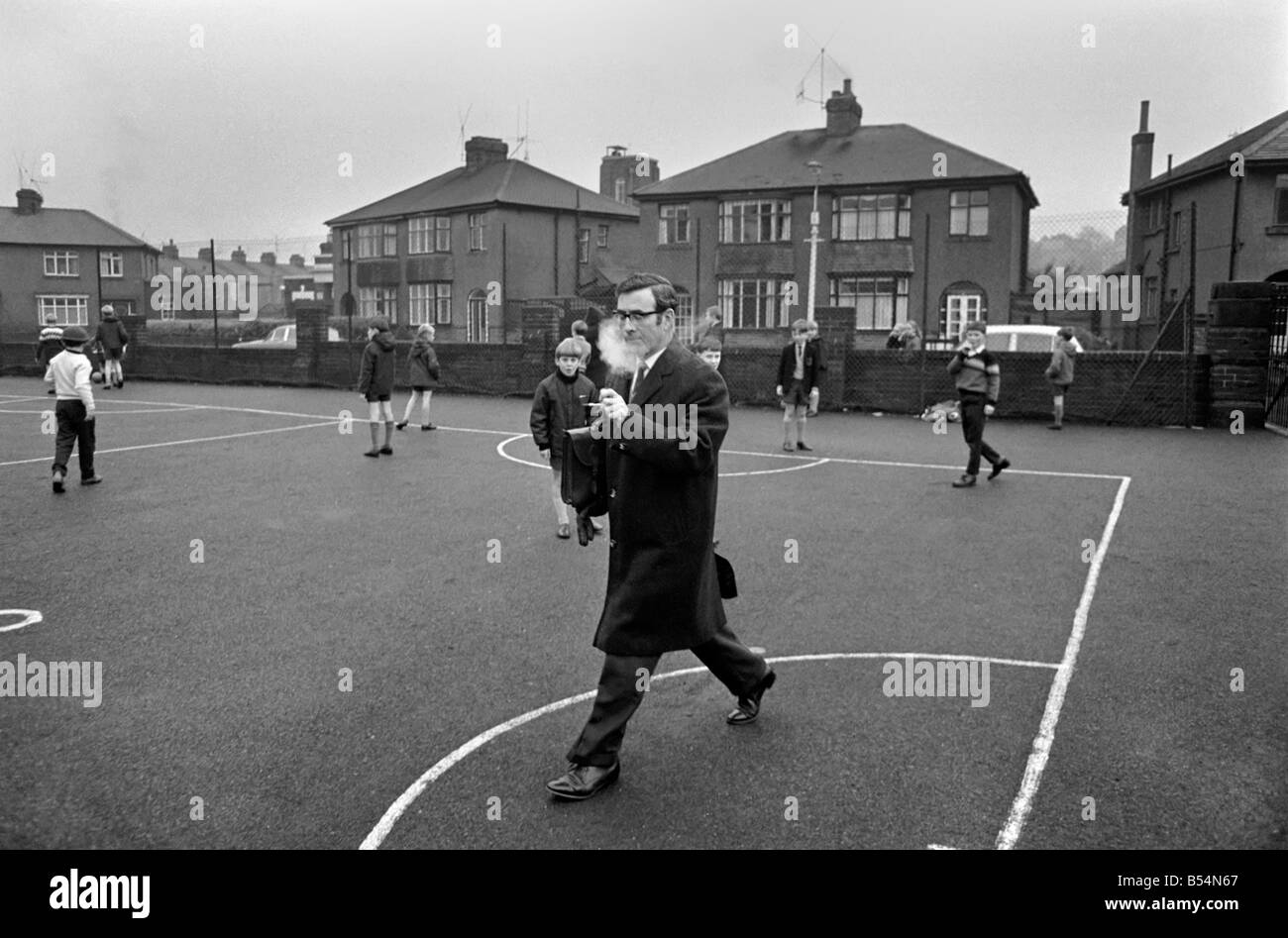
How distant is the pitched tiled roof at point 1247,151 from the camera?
35625mm

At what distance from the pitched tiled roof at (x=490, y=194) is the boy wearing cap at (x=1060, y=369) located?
31.1m

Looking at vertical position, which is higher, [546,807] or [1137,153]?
[1137,153]

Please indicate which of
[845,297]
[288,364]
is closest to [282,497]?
[288,364]

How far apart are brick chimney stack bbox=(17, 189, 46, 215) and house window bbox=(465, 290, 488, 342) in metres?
32.1

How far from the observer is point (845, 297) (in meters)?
41.1

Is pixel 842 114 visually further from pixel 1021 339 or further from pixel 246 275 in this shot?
pixel 246 275

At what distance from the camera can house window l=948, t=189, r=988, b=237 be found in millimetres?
39000

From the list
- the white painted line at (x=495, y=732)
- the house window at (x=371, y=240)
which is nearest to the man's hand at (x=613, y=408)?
the white painted line at (x=495, y=732)

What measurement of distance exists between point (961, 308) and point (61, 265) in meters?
49.6

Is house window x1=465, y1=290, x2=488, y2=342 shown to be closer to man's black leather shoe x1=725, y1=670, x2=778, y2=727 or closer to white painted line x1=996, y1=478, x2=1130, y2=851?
white painted line x1=996, y1=478, x2=1130, y2=851

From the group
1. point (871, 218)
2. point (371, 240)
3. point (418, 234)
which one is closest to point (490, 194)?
point (418, 234)
